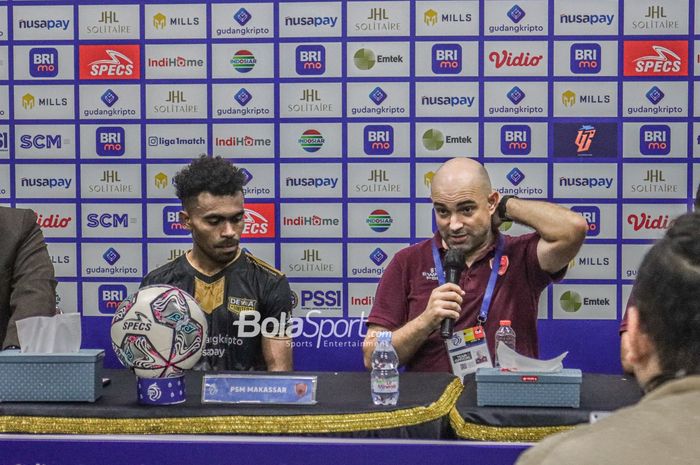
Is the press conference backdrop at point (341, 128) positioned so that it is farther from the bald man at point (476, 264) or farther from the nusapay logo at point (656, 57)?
the bald man at point (476, 264)

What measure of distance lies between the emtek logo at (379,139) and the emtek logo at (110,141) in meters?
1.19

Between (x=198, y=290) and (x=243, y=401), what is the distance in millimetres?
1244

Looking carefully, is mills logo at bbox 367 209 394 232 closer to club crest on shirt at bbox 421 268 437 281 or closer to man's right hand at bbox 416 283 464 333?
club crest on shirt at bbox 421 268 437 281

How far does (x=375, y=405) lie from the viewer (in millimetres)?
1947

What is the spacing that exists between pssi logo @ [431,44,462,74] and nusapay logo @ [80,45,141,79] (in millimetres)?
1427

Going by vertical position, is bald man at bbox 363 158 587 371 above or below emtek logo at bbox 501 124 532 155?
below

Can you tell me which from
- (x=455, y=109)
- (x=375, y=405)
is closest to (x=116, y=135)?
(x=455, y=109)

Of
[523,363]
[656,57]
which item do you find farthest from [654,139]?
[523,363]

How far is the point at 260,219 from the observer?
3.96m

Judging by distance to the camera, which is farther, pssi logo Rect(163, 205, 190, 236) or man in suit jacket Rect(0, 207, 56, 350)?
pssi logo Rect(163, 205, 190, 236)

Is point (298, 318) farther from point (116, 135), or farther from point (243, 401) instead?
point (243, 401)

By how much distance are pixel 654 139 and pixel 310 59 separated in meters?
1.65

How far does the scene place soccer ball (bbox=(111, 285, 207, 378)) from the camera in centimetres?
194

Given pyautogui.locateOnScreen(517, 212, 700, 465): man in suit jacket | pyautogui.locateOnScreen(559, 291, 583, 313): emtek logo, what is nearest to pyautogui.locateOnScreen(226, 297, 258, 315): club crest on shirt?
pyautogui.locateOnScreen(559, 291, 583, 313): emtek logo
